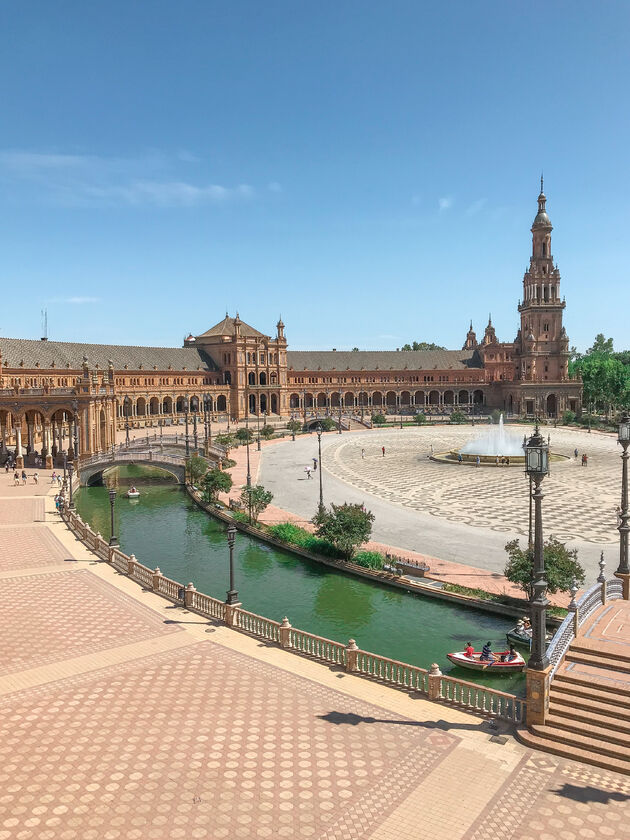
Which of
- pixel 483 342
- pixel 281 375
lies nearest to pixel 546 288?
pixel 483 342

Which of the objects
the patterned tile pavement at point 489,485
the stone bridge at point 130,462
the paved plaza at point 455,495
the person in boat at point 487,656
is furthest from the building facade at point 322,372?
the person in boat at point 487,656

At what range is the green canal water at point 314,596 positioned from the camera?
22.6 metres

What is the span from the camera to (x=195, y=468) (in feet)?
173

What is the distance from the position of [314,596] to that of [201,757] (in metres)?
15.5

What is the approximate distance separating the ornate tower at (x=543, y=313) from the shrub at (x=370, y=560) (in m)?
101

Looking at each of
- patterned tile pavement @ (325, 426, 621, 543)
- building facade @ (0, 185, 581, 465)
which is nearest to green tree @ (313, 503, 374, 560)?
patterned tile pavement @ (325, 426, 621, 543)

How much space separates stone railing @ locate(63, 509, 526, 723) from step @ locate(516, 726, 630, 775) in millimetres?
633

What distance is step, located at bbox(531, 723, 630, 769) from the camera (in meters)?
12.5

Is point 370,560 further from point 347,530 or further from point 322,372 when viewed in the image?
point 322,372

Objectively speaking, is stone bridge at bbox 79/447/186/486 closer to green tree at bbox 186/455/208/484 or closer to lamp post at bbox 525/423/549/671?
green tree at bbox 186/455/208/484

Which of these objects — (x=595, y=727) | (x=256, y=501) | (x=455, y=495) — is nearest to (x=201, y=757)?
(x=595, y=727)

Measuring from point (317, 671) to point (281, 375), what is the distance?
105m

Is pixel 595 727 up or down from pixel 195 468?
down

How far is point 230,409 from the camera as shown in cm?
11544
